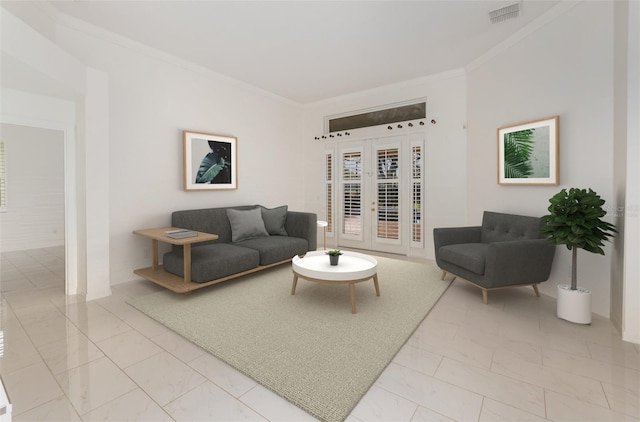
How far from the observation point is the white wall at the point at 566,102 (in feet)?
9.56

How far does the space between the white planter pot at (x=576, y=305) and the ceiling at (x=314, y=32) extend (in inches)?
113

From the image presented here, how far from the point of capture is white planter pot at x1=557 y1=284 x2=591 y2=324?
108 inches

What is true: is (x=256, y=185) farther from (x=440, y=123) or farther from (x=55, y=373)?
(x=55, y=373)

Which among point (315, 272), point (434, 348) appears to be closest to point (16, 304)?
point (315, 272)

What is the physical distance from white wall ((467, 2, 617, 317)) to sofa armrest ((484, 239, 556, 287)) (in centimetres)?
36

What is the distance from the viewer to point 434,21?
135 inches

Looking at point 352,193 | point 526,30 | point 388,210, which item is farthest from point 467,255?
point 352,193

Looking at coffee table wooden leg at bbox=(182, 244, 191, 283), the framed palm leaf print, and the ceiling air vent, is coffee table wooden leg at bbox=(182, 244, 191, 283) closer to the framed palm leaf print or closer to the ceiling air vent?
the framed palm leaf print

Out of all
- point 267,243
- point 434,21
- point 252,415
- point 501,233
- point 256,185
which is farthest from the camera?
point 256,185

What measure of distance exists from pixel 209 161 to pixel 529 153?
4.35 meters

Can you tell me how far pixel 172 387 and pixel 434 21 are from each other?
165 inches

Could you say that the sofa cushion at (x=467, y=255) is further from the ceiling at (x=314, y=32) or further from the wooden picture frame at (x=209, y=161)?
the wooden picture frame at (x=209, y=161)

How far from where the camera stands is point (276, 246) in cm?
432

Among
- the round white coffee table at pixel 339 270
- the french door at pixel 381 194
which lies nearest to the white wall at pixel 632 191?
the round white coffee table at pixel 339 270
